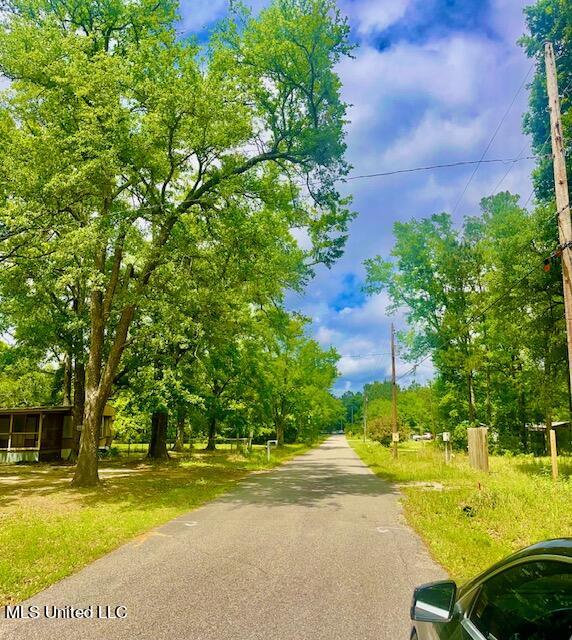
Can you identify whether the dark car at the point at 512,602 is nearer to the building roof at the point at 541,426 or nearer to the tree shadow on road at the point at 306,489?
the tree shadow on road at the point at 306,489

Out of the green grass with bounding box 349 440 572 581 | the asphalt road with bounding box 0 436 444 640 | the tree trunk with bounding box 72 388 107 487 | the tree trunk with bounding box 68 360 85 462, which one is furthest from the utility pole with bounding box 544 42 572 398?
the tree trunk with bounding box 68 360 85 462

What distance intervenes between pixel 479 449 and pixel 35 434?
1063 inches

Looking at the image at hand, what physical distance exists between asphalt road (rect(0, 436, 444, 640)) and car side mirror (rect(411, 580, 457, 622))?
2.13 m

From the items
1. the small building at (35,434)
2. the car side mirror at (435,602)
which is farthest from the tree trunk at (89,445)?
the car side mirror at (435,602)

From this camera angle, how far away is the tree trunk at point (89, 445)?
17016 millimetres

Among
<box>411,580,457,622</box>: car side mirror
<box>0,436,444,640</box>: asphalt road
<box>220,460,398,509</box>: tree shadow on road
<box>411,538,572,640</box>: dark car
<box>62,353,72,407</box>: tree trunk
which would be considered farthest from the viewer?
<box>62,353,72,407</box>: tree trunk

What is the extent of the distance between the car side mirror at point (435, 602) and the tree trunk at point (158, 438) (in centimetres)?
2833

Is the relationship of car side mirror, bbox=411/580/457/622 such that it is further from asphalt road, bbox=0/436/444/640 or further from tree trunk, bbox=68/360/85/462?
tree trunk, bbox=68/360/85/462

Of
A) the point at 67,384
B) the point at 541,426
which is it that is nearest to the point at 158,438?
the point at 67,384

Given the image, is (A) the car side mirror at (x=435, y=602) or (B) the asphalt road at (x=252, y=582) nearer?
(A) the car side mirror at (x=435, y=602)

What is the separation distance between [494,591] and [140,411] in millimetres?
27413

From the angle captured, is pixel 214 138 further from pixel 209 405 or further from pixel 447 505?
pixel 209 405

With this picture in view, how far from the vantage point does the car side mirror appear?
2.73 meters

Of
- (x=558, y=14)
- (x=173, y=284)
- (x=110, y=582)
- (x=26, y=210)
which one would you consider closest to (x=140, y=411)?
(x=173, y=284)
